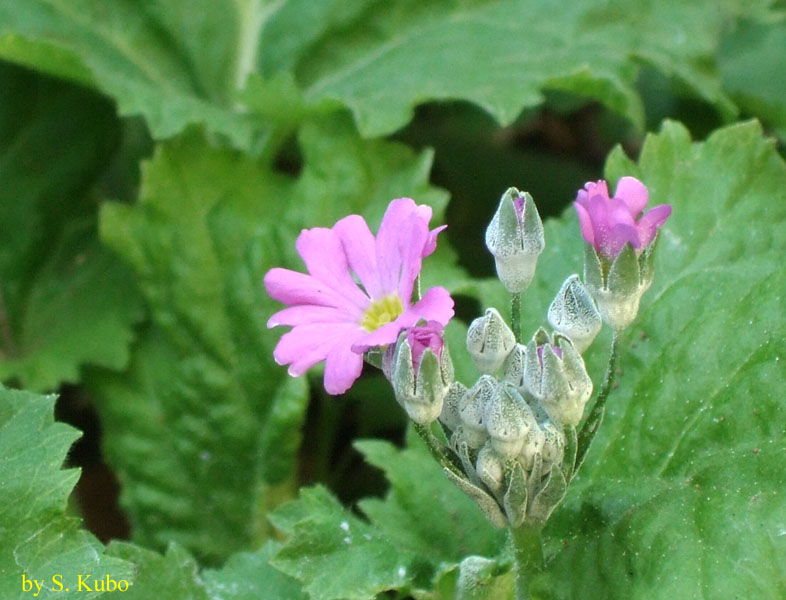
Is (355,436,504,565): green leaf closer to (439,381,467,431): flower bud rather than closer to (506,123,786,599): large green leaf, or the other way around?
(506,123,786,599): large green leaf

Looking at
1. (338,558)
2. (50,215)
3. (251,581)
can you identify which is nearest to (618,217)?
(338,558)

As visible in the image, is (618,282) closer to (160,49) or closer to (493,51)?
(493,51)

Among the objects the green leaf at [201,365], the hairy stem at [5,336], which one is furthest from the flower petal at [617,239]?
the hairy stem at [5,336]

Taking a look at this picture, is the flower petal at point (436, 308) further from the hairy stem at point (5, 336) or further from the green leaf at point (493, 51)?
the hairy stem at point (5, 336)

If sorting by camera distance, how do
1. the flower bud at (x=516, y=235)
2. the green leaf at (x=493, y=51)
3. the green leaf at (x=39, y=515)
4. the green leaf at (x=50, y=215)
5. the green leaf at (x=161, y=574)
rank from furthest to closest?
the green leaf at (x=50, y=215) → the green leaf at (x=493, y=51) → the green leaf at (x=161, y=574) → the green leaf at (x=39, y=515) → the flower bud at (x=516, y=235)

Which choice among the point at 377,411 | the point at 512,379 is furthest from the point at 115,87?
the point at 512,379

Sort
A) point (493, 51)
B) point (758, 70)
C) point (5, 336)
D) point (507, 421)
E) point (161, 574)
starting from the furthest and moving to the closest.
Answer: point (758, 70) < point (5, 336) < point (493, 51) < point (161, 574) < point (507, 421)

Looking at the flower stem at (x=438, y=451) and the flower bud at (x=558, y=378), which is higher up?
the flower bud at (x=558, y=378)
